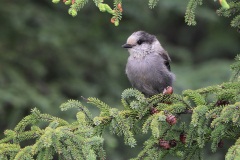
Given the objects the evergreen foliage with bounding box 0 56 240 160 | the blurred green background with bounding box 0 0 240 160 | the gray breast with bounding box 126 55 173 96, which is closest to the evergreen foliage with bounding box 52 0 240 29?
the evergreen foliage with bounding box 0 56 240 160

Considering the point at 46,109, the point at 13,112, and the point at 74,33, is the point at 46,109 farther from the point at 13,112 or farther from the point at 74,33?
the point at 74,33

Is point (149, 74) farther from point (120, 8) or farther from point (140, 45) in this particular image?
point (120, 8)

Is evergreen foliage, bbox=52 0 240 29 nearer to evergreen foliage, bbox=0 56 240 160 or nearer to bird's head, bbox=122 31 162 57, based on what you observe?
evergreen foliage, bbox=0 56 240 160

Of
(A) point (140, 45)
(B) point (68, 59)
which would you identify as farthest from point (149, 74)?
(B) point (68, 59)

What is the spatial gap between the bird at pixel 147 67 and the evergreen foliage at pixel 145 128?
1.63m

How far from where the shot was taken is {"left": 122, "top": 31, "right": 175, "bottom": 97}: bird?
235 inches

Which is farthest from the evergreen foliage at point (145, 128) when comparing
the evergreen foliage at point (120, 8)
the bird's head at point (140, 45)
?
the bird's head at point (140, 45)

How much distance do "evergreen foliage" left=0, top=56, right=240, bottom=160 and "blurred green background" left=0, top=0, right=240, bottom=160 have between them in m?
3.91

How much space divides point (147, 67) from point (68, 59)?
3.26 metres

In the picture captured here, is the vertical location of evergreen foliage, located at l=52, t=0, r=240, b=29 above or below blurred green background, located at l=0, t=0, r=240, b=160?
below

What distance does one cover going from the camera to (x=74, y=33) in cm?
909

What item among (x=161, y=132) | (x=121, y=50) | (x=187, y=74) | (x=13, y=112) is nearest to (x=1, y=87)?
(x=13, y=112)

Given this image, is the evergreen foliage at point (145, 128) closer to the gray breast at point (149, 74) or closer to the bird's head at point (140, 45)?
the gray breast at point (149, 74)

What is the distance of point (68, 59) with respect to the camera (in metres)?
9.02
